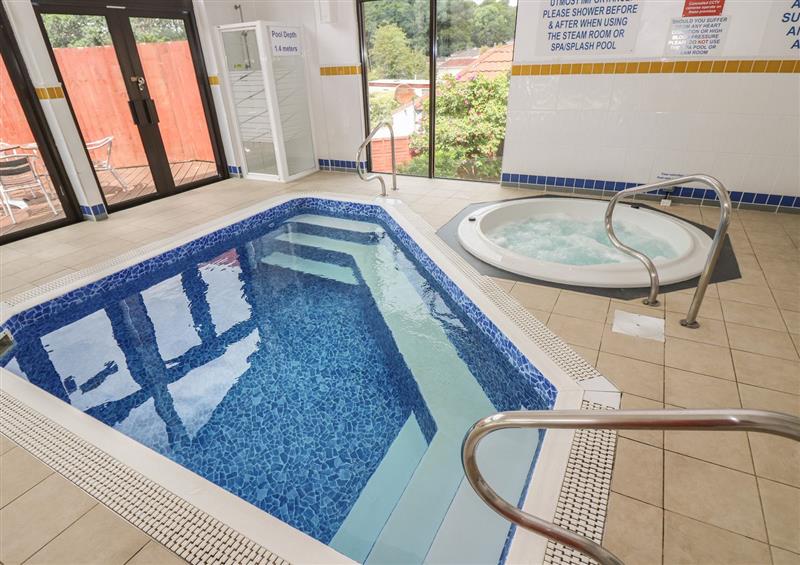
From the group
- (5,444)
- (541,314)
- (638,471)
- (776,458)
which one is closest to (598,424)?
(638,471)

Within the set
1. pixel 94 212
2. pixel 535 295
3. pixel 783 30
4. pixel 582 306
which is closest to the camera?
pixel 582 306

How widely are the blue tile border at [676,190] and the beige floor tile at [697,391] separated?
265 cm

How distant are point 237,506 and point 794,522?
1.71 metres

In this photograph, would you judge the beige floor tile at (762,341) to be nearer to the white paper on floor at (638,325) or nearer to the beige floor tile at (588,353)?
the white paper on floor at (638,325)

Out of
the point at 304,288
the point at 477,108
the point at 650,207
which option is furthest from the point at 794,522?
the point at 477,108

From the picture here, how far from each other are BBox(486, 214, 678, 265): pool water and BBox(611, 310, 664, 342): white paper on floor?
3.40ft

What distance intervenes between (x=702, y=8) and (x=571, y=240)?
6.69ft

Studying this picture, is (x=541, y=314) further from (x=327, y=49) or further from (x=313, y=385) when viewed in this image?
(x=327, y=49)

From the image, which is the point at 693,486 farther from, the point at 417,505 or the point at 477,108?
the point at 477,108

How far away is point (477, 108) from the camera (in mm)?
5973

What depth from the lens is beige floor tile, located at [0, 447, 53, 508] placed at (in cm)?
148

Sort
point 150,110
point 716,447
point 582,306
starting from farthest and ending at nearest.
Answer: point 150,110 < point 582,306 < point 716,447

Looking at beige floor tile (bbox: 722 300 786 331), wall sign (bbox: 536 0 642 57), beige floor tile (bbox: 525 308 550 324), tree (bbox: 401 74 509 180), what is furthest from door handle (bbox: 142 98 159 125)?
beige floor tile (bbox: 722 300 786 331)

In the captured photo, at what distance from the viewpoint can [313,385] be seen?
2.16 meters
